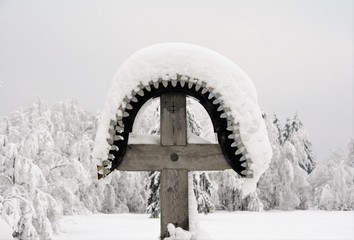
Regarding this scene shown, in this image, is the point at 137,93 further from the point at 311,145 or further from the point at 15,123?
the point at 311,145

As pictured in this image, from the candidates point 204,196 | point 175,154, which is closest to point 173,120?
point 175,154

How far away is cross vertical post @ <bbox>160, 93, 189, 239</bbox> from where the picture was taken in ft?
10.2

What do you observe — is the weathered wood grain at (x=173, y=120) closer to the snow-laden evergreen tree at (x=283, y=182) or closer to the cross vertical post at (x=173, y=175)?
the cross vertical post at (x=173, y=175)

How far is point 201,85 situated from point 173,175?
72cm

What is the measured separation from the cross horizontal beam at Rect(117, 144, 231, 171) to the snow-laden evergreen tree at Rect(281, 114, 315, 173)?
27.5 metres

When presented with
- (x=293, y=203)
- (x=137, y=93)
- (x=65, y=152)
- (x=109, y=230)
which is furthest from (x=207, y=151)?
(x=293, y=203)

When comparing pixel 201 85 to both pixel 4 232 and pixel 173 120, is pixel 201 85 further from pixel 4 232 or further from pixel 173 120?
pixel 4 232

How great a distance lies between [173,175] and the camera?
124 inches

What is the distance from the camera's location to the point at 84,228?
1294 centimetres

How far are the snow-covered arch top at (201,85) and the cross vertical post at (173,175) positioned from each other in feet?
0.71

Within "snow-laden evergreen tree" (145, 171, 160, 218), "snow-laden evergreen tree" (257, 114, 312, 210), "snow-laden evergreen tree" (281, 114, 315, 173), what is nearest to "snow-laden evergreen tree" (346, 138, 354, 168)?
"snow-laden evergreen tree" (281, 114, 315, 173)

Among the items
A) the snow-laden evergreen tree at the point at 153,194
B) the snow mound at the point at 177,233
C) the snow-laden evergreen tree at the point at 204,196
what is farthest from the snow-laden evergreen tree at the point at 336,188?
the snow mound at the point at 177,233

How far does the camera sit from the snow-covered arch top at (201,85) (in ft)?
9.94

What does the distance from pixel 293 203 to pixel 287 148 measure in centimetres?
361
